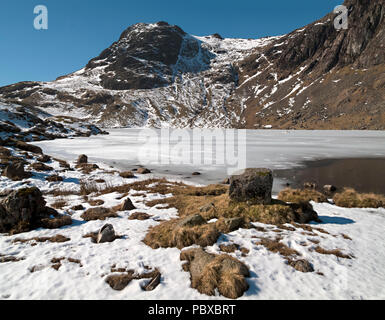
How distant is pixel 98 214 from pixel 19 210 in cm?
359

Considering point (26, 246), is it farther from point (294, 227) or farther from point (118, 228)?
point (294, 227)

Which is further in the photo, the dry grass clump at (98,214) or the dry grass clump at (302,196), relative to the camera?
the dry grass clump at (302,196)

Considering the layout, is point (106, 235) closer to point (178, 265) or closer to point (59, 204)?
point (178, 265)

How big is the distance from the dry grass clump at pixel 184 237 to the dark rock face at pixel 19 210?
598cm

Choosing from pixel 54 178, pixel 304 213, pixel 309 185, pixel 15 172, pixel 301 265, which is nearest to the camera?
pixel 301 265

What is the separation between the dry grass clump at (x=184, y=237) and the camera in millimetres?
8219

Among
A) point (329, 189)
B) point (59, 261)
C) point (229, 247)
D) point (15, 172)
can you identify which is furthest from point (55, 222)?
point (329, 189)

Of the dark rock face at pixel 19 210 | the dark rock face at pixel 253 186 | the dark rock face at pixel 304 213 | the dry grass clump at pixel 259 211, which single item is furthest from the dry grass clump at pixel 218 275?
the dark rock face at pixel 19 210

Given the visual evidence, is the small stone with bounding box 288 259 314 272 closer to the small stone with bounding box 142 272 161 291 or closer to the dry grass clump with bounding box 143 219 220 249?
the dry grass clump with bounding box 143 219 220 249

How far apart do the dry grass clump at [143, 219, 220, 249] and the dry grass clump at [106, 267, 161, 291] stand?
1699 millimetres

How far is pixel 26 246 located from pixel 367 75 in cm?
17491

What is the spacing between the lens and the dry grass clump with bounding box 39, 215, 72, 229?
1013cm

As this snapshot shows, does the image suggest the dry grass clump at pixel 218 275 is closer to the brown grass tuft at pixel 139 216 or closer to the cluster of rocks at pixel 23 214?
the brown grass tuft at pixel 139 216

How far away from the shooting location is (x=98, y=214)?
1192 cm
